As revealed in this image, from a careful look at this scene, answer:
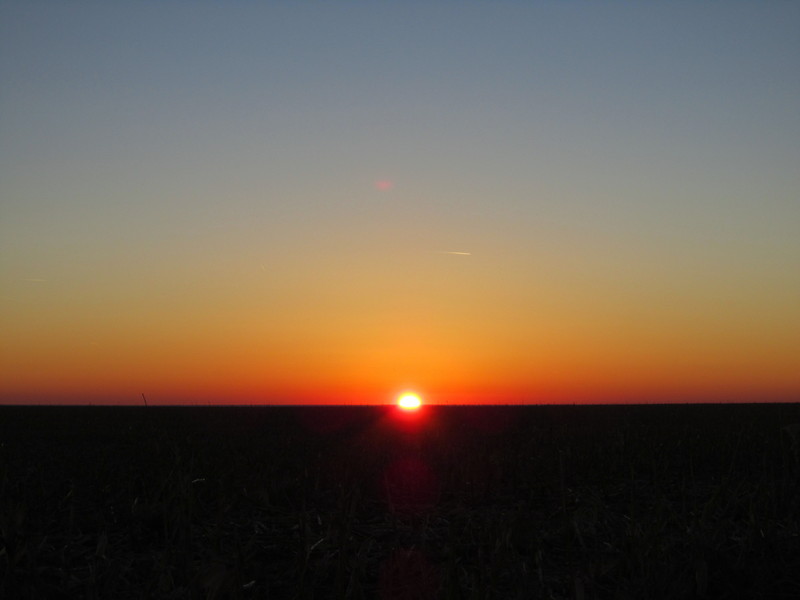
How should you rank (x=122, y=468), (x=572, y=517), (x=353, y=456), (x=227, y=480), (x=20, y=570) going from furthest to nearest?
(x=353, y=456)
(x=122, y=468)
(x=227, y=480)
(x=572, y=517)
(x=20, y=570)

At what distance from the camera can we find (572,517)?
676 cm

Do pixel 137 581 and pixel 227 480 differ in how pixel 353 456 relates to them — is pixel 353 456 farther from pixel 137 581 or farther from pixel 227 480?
pixel 137 581

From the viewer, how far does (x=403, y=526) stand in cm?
675

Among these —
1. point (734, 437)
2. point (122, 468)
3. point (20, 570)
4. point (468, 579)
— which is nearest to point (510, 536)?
point (468, 579)

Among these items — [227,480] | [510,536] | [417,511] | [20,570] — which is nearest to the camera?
[20,570]

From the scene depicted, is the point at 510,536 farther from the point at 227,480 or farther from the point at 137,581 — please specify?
the point at 227,480

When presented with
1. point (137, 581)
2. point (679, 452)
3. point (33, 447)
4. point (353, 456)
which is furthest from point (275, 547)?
point (33, 447)

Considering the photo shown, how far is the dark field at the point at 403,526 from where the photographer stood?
483 cm

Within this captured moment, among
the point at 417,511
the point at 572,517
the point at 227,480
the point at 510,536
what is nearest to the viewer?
the point at 510,536

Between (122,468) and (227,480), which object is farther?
(122,468)

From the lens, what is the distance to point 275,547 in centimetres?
595

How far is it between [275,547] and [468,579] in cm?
170

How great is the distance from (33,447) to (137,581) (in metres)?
10.7

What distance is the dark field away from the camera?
190 inches
